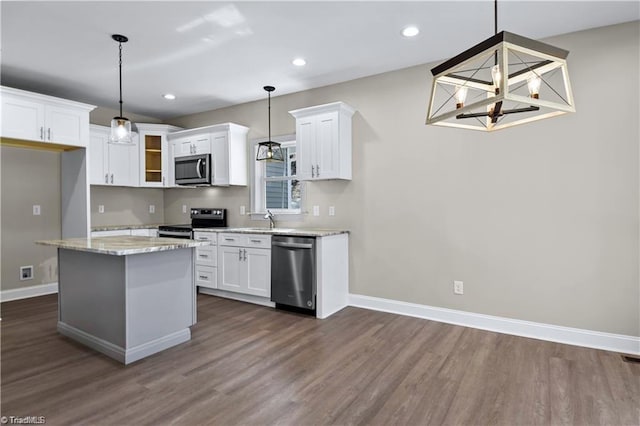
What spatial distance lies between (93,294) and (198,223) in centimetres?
265

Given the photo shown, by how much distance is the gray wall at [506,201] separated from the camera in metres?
2.95

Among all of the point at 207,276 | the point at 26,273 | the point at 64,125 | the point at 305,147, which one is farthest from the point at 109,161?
the point at 305,147

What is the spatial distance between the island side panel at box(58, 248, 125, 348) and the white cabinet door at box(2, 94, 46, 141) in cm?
163

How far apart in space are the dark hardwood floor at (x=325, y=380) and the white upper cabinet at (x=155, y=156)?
9.05ft

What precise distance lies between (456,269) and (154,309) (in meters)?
2.87

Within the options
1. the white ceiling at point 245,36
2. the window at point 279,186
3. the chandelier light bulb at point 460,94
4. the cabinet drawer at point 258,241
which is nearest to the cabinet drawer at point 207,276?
the cabinet drawer at point 258,241

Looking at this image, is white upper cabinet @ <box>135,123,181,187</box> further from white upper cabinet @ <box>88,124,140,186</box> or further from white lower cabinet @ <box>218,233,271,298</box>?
white lower cabinet @ <box>218,233,271,298</box>

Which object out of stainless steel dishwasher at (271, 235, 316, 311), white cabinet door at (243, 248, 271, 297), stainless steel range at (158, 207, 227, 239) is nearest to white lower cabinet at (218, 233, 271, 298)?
white cabinet door at (243, 248, 271, 297)

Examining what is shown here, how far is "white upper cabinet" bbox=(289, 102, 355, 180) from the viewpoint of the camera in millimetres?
4051

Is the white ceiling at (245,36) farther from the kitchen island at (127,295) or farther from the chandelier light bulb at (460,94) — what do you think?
the kitchen island at (127,295)

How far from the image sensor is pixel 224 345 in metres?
3.06

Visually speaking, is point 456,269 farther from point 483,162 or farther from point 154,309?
point 154,309

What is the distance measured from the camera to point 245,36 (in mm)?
3193

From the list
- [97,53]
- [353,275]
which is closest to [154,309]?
[353,275]
